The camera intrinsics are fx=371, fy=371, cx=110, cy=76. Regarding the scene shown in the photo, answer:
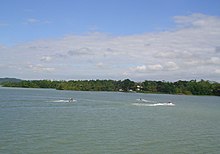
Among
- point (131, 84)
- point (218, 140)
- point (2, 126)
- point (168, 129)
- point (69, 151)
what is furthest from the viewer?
point (131, 84)

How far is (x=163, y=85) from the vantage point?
606ft

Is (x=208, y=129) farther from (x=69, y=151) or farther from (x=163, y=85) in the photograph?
(x=163, y=85)

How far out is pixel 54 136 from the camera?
27562 mm

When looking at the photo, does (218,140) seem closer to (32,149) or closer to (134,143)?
(134,143)

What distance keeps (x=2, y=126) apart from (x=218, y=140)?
711 inches

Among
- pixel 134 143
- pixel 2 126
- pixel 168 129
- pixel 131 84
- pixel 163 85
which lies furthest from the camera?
pixel 131 84

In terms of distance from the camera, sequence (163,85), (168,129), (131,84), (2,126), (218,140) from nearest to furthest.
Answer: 1. (218,140)
2. (2,126)
3. (168,129)
4. (163,85)
5. (131,84)

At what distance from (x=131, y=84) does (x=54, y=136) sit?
558ft

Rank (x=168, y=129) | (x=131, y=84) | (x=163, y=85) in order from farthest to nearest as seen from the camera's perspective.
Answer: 1. (x=131, y=84)
2. (x=163, y=85)
3. (x=168, y=129)

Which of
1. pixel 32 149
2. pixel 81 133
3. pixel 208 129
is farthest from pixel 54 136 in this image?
pixel 208 129

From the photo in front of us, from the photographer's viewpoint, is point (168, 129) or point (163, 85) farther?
point (163, 85)

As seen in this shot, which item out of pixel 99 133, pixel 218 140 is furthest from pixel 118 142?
pixel 218 140

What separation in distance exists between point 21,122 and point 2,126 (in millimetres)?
3478

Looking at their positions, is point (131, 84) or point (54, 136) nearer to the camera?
point (54, 136)
